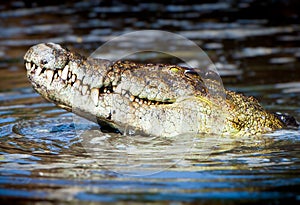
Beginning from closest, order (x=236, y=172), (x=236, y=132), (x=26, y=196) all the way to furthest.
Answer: (x=26, y=196), (x=236, y=172), (x=236, y=132)

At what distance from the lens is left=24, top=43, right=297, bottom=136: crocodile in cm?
682

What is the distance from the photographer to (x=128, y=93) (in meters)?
6.89

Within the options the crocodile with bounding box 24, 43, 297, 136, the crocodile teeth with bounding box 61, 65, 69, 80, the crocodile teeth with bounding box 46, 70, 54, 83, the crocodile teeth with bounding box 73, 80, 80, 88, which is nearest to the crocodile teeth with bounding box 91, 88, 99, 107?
the crocodile with bounding box 24, 43, 297, 136

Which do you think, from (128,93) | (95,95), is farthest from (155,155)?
(95,95)

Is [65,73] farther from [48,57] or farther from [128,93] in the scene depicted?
[128,93]

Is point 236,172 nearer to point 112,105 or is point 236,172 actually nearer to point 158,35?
point 112,105

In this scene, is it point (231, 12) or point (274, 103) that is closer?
point (274, 103)

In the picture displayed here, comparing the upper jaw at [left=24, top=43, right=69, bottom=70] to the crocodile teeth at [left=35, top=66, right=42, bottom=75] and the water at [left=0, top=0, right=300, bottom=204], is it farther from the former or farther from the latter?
the water at [left=0, top=0, right=300, bottom=204]

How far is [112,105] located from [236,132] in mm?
1355

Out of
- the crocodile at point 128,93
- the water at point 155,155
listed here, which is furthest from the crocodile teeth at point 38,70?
the water at point 155,155

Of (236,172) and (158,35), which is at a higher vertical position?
(158,35)

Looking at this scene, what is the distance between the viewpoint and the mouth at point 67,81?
6824 millimetres

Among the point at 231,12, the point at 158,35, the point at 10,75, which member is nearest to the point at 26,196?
the point at 10,75

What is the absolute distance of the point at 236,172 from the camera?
6047 mm
